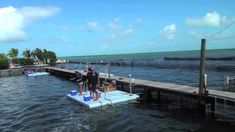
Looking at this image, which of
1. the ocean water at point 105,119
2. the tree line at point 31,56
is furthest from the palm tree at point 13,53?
the ocean water at point 105,119

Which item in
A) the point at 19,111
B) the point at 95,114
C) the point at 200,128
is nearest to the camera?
the point at 200,128

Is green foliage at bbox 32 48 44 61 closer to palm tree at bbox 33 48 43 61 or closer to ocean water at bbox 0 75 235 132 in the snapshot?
palm tree at bbox 33 48 43 61

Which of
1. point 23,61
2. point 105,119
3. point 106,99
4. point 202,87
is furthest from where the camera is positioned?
point 23,61

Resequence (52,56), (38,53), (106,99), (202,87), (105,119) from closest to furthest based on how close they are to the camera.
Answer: (105,119)
(202,87)
(106,99)
(38,53)
(52,56)

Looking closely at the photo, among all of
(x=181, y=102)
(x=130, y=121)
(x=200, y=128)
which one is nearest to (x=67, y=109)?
(x=130, y=121)

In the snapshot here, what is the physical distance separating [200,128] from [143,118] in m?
3.73

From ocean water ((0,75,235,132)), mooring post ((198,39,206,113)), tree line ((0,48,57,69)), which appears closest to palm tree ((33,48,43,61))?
tree line ((0,48,57,69))

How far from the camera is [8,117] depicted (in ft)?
61.6

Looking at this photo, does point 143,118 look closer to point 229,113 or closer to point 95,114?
point 95,114

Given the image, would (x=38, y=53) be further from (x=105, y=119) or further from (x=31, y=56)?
(x=105, y=119)

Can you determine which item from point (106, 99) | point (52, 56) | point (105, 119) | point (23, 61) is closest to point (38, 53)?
point (52, 56)

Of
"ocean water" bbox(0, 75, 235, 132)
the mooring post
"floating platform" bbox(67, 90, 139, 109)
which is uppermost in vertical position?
the mooring post

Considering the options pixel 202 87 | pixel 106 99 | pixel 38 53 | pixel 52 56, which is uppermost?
Answer: pixel 38 53

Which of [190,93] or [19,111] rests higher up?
[190,93]
